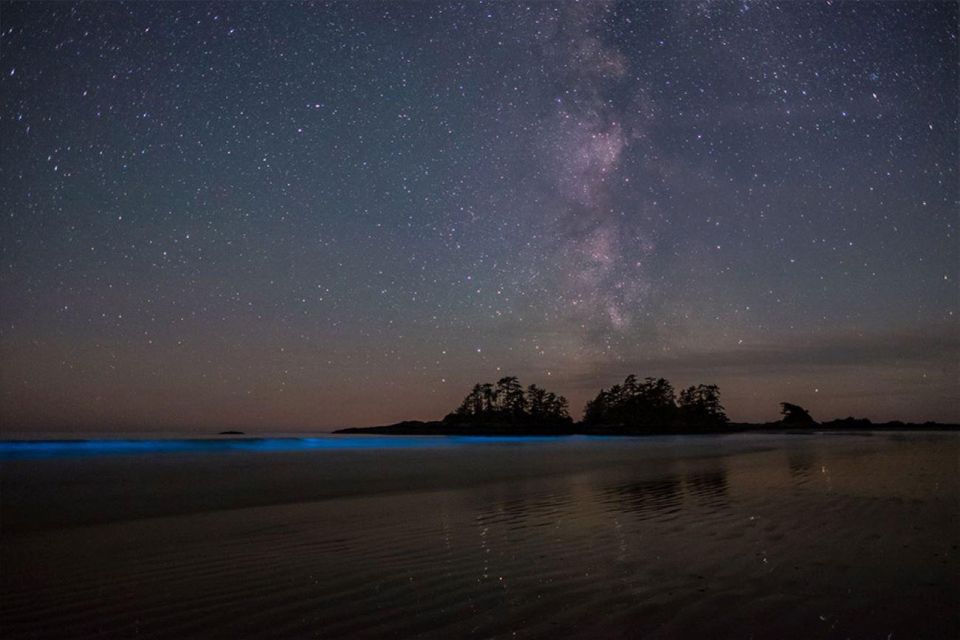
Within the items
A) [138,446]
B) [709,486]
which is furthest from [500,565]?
[138,446]

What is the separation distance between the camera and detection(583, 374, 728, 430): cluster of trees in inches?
4936

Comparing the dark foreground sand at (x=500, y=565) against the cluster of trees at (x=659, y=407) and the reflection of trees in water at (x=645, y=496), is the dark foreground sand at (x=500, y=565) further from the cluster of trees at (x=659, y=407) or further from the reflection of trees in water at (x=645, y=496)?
the cluster of trees at (x=659, y=407)

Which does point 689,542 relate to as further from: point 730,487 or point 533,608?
point 730,487

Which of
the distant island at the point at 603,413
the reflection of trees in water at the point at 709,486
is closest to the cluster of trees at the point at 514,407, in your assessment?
the distant island at the point at 603,413

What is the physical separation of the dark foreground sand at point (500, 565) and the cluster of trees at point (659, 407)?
11646 cm

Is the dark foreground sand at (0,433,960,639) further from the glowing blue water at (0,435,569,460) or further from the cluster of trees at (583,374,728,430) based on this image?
the cluster of trees at (583,374,728,430)

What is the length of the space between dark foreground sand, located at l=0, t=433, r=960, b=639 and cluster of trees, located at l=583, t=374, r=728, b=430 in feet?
382

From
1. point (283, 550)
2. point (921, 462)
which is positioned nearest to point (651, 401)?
point (921, 462)

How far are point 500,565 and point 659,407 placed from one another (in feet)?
415

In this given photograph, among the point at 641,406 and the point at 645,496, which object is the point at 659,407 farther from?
the point at 645,496

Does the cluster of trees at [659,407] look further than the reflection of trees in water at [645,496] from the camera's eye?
Yes

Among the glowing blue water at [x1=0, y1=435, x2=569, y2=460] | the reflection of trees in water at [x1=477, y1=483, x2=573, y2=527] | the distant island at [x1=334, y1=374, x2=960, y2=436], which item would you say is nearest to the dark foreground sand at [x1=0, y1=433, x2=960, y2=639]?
the reflection of trees in water at [x1=477, y1=483, x2=573, y2=527]

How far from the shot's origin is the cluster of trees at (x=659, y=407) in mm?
125375

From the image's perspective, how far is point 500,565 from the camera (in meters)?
6.23
